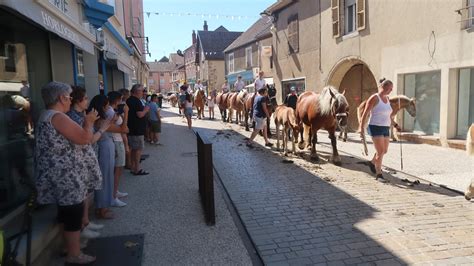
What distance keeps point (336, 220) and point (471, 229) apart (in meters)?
1.55

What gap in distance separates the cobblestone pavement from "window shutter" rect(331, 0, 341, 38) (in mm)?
7994

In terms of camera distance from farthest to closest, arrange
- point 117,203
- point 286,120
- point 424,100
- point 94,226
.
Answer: point 424,100
point 286,120
point 117,203
point 94,226

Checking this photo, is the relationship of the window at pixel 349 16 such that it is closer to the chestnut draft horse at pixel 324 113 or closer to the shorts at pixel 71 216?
the chestnut draft horse at pixel 324 113

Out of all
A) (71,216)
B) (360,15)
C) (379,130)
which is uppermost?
(360,15)

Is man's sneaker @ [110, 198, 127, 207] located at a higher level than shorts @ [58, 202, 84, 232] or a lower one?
lower

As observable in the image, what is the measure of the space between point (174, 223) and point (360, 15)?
10953 millimetres

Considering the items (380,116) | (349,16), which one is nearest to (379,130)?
(380,116)

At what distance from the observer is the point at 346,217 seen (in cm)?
478

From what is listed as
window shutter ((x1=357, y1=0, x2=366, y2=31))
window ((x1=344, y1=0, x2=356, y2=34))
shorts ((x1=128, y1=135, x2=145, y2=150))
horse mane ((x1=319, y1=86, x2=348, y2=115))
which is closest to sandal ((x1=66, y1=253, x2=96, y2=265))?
shorts ((x1=128, y1=135, x2=145, y2=150))

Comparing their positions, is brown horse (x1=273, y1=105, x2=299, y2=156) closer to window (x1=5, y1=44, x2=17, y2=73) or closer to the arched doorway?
the arched doorway

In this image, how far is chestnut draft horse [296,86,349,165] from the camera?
7582 millimetres

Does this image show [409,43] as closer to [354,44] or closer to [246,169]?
[354,44]

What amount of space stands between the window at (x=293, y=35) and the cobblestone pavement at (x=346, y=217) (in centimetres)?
1103

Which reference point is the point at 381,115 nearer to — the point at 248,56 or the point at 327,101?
the point at 327,101
